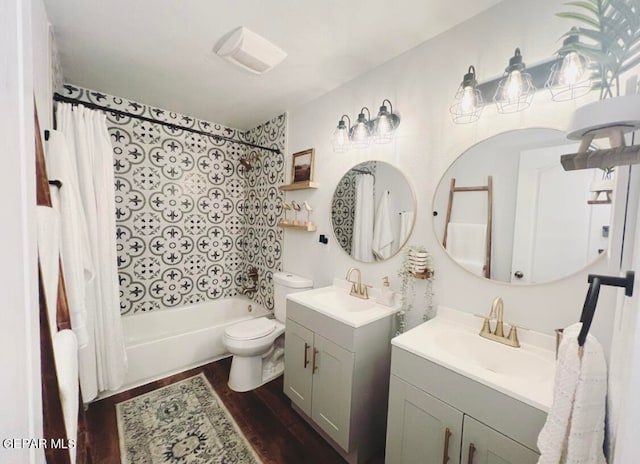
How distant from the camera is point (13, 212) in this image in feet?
0.96

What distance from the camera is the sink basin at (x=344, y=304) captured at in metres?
1.46

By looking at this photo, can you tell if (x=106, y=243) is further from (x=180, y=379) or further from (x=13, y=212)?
(x=13, y=212)

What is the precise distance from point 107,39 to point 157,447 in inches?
96.7

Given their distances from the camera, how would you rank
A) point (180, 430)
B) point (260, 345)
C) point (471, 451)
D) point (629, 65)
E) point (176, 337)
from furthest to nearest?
point (176, 337) → point (260, 345) → point (180, 430) → point (471, 451) → point (629, 65)

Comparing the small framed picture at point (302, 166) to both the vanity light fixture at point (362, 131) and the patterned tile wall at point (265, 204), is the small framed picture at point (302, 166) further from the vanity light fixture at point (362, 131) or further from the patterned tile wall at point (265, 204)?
the vanity light fixture at point (362, 131)

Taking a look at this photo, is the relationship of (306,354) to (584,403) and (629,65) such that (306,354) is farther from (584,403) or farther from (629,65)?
(629,65)

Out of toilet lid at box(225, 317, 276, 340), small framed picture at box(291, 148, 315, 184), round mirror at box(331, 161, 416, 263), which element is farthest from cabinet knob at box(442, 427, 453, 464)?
small framed picture at box(291, 148, 315, 184)

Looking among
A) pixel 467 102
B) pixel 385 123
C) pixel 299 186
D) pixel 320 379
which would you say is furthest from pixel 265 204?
pixel 467 102

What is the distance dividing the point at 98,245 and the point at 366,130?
2.01 m

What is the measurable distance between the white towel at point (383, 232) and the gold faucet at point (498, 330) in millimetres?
639

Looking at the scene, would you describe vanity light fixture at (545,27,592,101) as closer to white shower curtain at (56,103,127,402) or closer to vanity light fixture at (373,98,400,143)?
vanity light fixture at (373,98,400,143)

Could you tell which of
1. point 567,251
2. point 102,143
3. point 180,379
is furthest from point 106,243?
point 567,251

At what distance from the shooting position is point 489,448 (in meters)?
0.91

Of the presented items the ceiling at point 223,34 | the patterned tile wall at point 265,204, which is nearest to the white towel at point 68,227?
the ceiling at point 223,34
